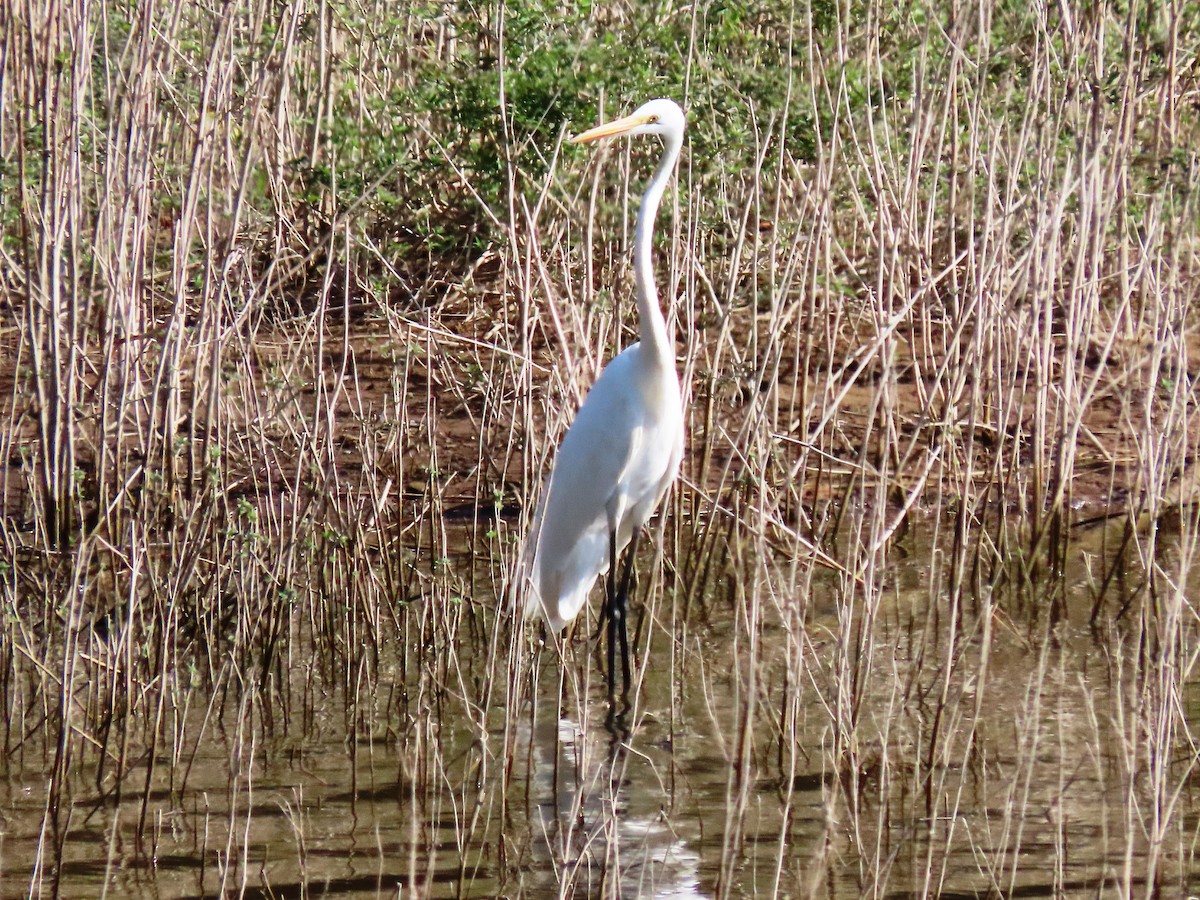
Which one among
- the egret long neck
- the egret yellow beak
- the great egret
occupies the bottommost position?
the great egret

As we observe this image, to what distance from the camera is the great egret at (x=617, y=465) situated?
4.27 m

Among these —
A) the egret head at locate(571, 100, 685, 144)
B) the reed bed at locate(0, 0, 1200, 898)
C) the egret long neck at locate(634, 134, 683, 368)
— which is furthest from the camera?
the egret long neck at locate(634, 134, 683, 368)

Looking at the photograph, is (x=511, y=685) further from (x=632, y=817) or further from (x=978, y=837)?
(x=978, y=837)

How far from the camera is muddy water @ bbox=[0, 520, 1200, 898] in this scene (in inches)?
110

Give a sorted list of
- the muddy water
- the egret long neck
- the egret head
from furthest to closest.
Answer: the egret long neck → the egret head → the muddy water

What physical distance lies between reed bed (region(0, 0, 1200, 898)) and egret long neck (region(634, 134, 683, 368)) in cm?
8

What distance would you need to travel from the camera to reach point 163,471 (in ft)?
13.1

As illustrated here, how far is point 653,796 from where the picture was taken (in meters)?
3.48

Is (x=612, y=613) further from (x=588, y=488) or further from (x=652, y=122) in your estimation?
(x=652, y=122)

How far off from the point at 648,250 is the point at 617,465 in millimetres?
695

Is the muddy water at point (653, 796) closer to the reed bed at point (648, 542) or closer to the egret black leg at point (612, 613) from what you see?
the reed bed at point (648, 542)

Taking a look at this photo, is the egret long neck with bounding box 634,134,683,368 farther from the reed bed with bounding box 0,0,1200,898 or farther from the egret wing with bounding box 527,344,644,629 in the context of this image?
the egret wing with bounding box 527,344,644,629

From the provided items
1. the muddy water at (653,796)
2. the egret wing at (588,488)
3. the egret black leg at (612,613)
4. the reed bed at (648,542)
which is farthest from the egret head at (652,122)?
the muddy water at (653,796)

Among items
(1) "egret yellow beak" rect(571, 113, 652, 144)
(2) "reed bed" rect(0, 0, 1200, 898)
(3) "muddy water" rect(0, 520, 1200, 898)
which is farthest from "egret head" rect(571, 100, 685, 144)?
(3) "muddy water" rect(0, 520, 1200, 898)
